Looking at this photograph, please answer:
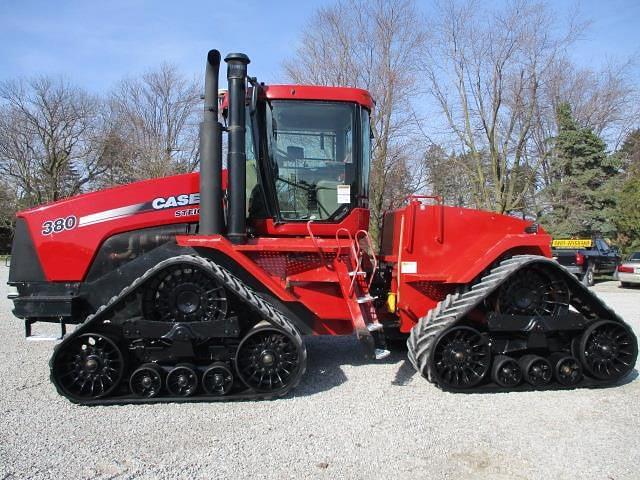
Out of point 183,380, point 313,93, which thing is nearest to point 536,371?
point 183,380

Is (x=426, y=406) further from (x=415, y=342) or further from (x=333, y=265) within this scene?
(x=333, y=265)

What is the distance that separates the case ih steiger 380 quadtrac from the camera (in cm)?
461

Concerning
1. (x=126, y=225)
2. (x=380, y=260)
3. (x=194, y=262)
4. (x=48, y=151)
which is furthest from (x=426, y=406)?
(x=48, y=151)

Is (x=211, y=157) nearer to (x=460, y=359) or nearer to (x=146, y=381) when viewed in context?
(x=146, y=381)

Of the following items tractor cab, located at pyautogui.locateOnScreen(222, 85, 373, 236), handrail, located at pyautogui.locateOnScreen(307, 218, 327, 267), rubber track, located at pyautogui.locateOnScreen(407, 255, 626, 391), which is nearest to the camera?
rubber track, located at pyautogui.locateOnScreen(407, 255, 626, 391)

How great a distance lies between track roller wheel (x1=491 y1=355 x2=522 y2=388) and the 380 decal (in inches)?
167

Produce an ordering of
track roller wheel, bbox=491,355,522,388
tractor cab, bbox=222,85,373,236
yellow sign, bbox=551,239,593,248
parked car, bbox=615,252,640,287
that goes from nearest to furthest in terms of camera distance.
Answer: track roller wheel, bbox=491,355,522,388
tractor cab, bbox=222,85,373,236
parked car, bbox=615,252,640,287
yellow sign, bbox=551,239,593,248

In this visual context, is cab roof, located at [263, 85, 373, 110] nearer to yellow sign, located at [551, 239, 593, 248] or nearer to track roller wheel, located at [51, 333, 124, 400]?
track roller wheel, located at [51, 333, 124, 400]

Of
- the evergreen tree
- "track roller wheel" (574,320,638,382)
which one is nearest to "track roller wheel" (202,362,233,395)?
"track roller wheel" (574,320,638,382)

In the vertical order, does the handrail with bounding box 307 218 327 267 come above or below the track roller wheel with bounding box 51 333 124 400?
above

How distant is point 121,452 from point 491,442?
8.65 ft

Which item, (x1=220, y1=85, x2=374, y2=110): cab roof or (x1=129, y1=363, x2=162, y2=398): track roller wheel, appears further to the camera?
(x1=220, y1=85, x2=374, y2=110): cab roof

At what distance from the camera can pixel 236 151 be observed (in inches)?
192

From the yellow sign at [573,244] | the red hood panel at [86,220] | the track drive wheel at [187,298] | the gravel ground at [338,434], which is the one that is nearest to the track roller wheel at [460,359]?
the gravel ground at [338,434]
